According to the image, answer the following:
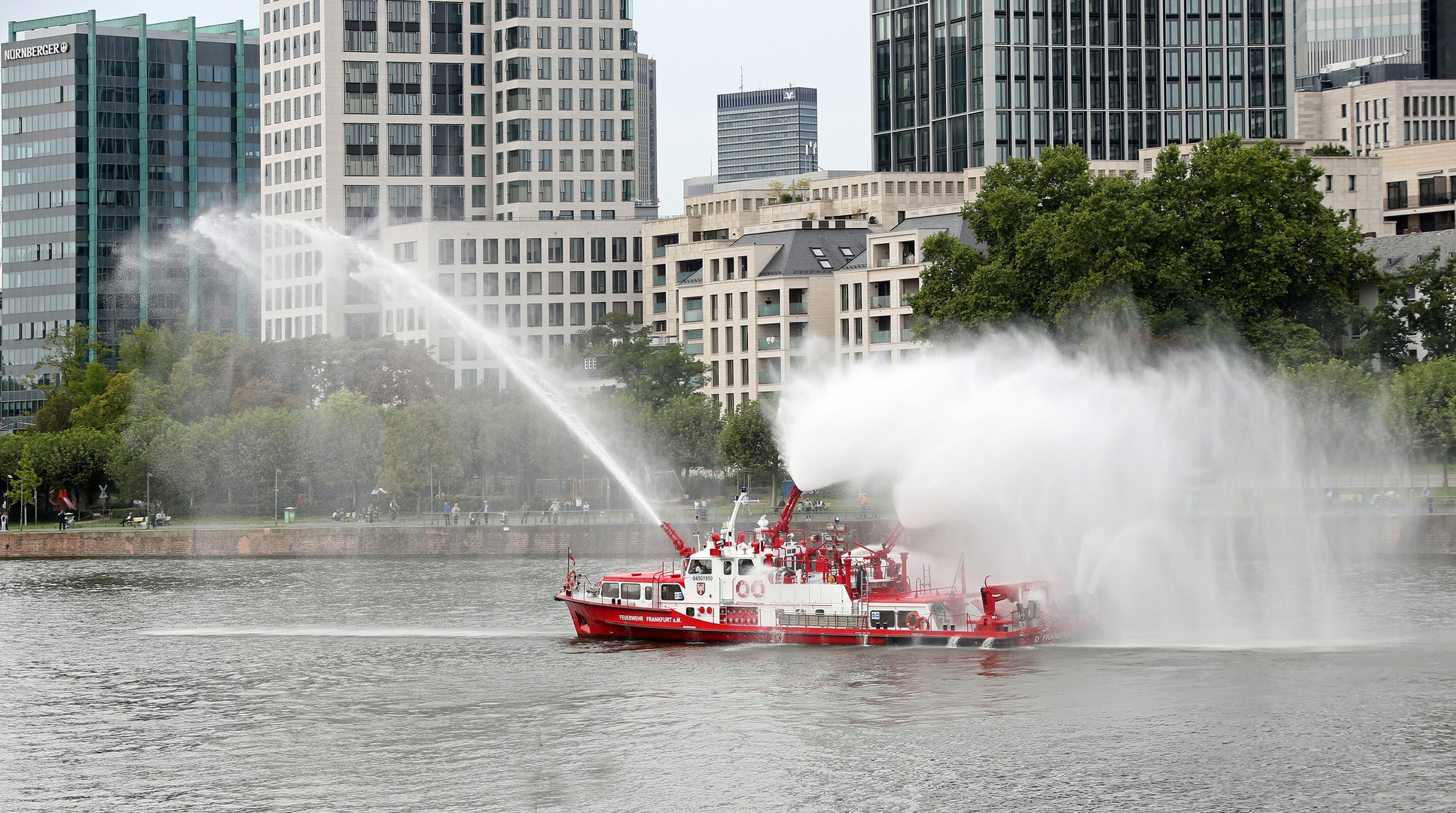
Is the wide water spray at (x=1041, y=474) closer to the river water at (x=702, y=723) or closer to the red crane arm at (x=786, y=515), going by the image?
the red crane arm at (x=786, y=515)

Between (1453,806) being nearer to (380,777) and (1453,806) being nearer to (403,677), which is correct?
(380,777)

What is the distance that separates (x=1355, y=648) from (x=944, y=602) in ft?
49.6

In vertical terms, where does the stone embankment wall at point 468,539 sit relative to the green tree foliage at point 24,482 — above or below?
below

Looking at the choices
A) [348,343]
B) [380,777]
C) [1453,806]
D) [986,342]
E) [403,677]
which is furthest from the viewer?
[348,343]

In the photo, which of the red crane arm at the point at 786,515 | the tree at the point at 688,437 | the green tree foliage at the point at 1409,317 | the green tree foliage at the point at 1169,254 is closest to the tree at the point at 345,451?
the tree at the point at 688,437

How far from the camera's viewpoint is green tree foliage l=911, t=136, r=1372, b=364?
404ft

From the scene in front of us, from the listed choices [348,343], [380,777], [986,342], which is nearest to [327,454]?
[348,343]

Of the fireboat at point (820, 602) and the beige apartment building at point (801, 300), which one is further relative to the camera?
the beige apartment building at point (801, 300)

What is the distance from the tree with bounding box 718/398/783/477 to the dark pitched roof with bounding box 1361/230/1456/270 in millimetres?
55794

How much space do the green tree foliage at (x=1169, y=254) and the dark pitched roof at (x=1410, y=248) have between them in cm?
3179

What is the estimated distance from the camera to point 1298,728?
58.1 metres

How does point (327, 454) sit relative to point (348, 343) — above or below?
below

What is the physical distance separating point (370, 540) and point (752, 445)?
28.6 metres

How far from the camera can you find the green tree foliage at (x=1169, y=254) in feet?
404
